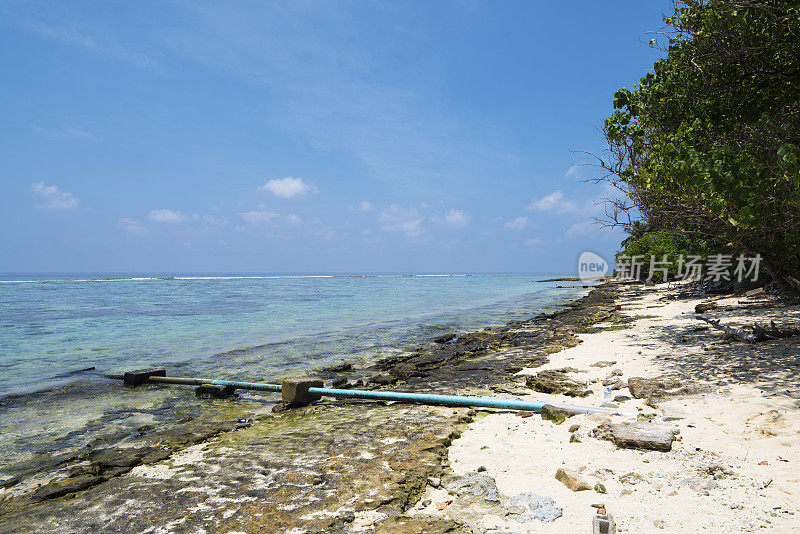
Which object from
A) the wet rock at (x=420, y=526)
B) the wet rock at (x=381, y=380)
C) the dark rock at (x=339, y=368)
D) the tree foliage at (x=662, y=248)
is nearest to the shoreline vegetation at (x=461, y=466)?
the wet rock at (x=420, y=526)

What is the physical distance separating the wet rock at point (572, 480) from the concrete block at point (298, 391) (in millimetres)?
5177

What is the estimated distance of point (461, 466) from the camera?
4.99 meters

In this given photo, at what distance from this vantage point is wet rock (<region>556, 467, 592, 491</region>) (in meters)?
4.18

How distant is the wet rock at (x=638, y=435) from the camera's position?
194 inches

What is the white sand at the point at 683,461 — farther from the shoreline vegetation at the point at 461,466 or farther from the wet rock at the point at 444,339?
the wet rock at the point at 444,339

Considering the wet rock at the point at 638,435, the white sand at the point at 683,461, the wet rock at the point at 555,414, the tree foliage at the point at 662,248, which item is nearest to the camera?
the white sand at the point at 683,461

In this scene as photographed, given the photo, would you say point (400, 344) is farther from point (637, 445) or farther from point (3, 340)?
point (3, 340)

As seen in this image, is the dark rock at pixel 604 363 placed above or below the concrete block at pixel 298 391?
above

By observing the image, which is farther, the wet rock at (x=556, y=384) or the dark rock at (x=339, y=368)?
the dark rock at (x=339, y=368)

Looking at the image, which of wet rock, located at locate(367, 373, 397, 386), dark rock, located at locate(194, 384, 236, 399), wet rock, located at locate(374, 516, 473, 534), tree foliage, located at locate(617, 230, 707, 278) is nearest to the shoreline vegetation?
wet rock, located at locate(374, 516, 473, 534)

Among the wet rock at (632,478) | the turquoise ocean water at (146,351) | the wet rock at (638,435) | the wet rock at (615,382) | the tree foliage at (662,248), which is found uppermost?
the tree foliage at (662,248)

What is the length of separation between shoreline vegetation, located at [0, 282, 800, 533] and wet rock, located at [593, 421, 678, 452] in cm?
3

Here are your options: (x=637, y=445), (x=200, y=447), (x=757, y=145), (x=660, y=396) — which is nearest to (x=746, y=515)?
(x=637, y=445)

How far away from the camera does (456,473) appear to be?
15.8 ft
